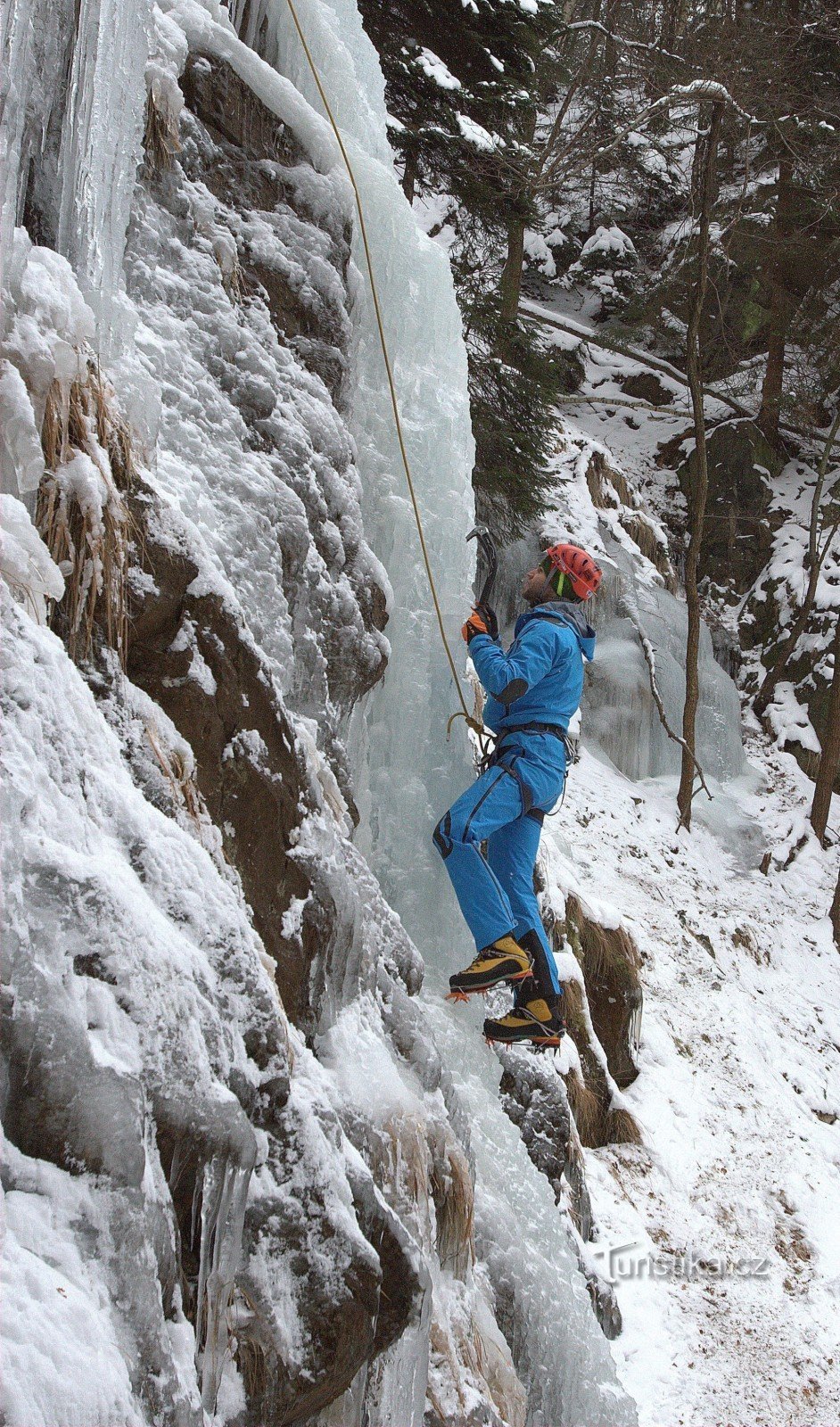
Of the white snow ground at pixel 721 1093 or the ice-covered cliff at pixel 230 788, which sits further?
the white snow ground at pixel 721 1093

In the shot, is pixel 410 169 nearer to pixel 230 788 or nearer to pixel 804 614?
pixel 804 614

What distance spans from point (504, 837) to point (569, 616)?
3.07 ft

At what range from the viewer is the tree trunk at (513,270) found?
1020 cm

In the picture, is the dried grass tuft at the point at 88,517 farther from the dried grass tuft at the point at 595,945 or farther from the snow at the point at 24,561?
the dried grass tuft at the point at 595,945

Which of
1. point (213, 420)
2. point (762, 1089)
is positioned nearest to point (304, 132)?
point (213, 420)

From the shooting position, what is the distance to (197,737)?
2.62 metres

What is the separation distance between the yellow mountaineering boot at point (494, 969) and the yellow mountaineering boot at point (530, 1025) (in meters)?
→ 0.22

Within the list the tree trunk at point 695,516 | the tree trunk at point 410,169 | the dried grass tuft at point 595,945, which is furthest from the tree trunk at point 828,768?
the tree trunk at point 410,169

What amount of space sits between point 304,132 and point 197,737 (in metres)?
2.83

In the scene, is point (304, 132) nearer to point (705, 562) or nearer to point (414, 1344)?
point (414, 1344)

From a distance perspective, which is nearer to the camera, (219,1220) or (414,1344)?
(219,1220)

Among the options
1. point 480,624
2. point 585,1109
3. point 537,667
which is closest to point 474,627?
point 480,624

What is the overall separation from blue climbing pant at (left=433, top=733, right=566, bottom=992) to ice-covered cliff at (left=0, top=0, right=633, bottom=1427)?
37 cm

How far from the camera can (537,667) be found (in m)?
3.94
